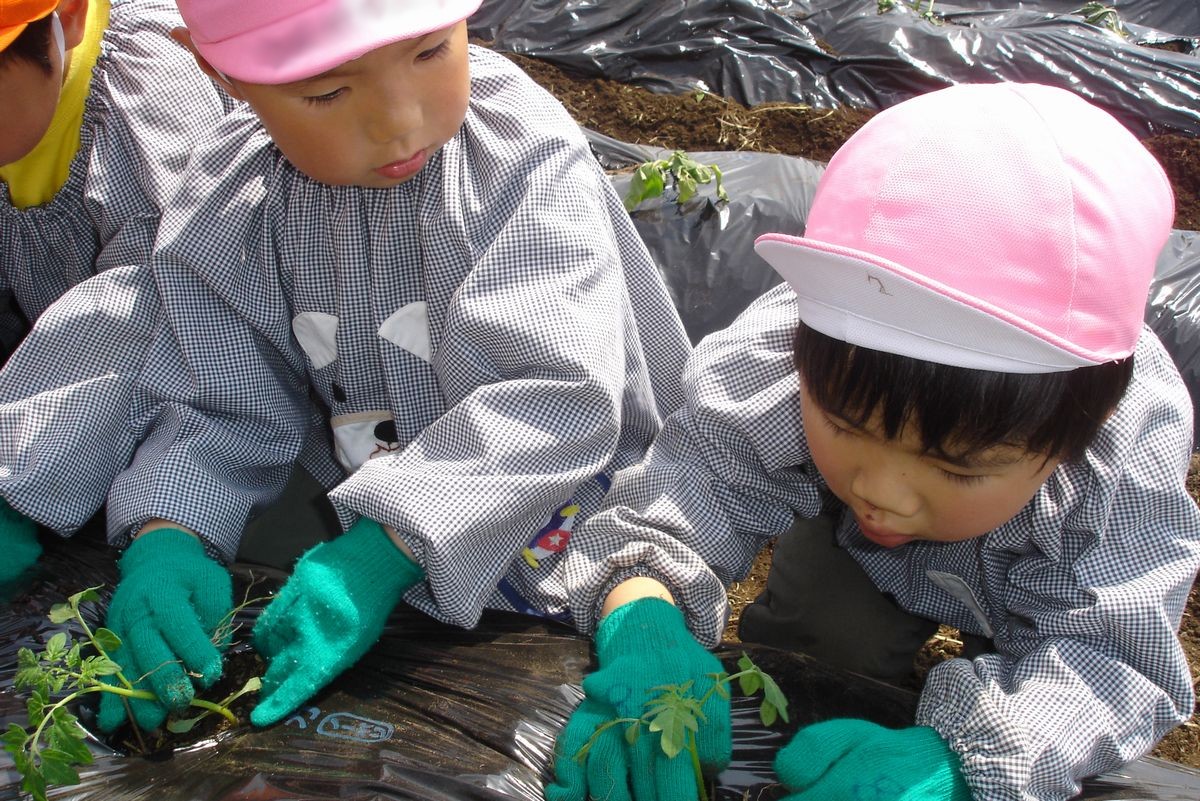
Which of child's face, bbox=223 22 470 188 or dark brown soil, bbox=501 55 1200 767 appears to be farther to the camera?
dark brown soil, bbox=501 55 1200 767

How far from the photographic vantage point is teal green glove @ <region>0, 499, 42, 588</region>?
1515 millimetres

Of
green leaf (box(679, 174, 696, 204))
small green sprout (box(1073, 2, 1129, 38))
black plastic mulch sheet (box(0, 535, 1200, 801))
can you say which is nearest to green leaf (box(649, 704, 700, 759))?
black plastic mulch sheet (box(0, 535, 1200, 801))

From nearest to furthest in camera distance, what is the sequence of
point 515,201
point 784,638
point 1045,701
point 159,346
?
point 1045,701
point 515,201
point 159,346
point 784,638

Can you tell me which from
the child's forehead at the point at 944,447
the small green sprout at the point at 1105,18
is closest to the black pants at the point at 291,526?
the child's forehead at the point at 944,447

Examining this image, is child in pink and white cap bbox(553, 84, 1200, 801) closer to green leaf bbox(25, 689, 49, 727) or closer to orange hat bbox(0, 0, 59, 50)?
green leaf bbox(25, 689, 49, 727)

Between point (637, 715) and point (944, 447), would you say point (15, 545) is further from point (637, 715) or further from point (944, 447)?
point (944, 447)

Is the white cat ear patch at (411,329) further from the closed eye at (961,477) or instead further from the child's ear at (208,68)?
the closed eye at (961,477)

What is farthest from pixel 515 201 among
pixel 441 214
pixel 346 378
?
pixel 346 378

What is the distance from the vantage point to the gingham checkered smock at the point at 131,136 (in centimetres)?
174

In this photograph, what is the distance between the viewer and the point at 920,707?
1.27 m

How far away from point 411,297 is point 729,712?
747mm

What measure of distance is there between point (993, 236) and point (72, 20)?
57.4 inches

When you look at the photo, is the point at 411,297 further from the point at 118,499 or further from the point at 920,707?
the point at 920,707

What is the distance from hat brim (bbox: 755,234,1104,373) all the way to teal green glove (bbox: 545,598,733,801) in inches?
17.4
